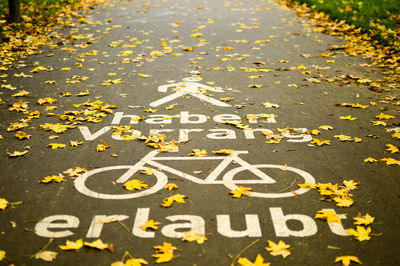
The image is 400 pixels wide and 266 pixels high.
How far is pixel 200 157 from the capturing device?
4336 millimetres

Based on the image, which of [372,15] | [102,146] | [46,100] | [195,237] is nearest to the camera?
[195,237]

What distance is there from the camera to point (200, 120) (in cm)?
536

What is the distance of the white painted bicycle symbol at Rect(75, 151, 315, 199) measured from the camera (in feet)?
11.9

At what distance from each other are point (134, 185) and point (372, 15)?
9823 millimetres

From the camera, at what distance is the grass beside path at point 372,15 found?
929 centimetres

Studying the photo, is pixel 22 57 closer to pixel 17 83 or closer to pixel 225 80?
pixel 17 83

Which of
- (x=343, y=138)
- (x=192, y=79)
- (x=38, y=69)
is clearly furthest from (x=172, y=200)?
(x=38, y=69)

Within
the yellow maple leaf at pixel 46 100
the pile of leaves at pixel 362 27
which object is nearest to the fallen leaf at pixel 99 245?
the yellow maple leaf at pixel 46 100

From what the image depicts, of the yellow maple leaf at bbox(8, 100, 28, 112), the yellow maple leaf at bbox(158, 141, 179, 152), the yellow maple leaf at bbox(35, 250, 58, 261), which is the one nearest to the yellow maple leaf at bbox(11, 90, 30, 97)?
the yellow maple leaf at bbox(8, 100, 28, 112)

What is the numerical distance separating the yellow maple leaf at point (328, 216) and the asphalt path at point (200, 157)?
50mm

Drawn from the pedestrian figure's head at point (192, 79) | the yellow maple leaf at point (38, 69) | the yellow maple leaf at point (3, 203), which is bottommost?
the yellow maple leaf at point (3, 203)

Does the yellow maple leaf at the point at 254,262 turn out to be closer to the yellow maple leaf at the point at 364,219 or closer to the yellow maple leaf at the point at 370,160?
the yellow maple leaf at the point at 364,219

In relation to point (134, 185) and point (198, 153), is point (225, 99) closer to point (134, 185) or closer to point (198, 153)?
point (198, 153)

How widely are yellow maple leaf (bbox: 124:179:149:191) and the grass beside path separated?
24.0ft
